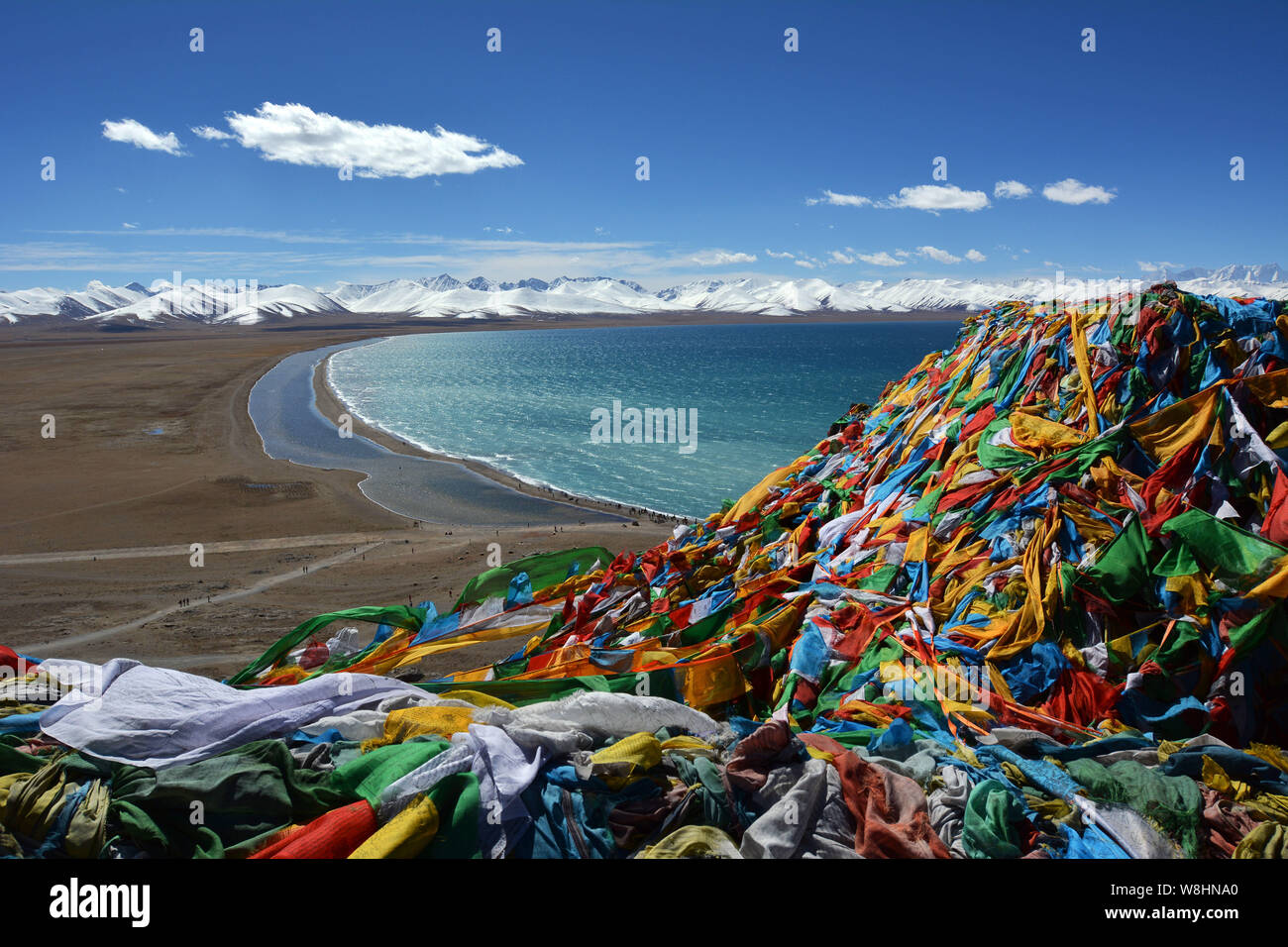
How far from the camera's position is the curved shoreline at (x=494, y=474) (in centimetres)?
2438

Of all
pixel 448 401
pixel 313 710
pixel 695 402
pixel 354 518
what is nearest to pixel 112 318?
pixel 448 401

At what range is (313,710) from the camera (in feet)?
17.1

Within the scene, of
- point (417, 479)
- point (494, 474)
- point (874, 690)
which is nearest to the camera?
point (874, 690)

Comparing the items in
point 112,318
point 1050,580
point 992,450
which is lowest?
point 1050,580

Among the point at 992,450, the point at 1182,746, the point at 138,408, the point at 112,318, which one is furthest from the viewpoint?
the point at 112,318

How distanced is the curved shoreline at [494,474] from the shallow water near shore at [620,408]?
653mm

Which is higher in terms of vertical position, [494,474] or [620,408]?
[620,408]

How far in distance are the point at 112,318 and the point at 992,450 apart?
20918 cm

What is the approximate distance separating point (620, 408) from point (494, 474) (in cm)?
2240

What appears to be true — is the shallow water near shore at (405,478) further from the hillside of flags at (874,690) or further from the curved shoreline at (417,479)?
the hillside of flags at (874,690)

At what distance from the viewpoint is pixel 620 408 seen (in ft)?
168

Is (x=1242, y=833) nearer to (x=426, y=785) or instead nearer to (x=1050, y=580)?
(x=1050, y=580)

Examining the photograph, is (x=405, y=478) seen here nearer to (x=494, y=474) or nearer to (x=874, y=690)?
(x=494, y=474)

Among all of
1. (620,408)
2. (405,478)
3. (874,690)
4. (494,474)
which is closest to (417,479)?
(405,478)
